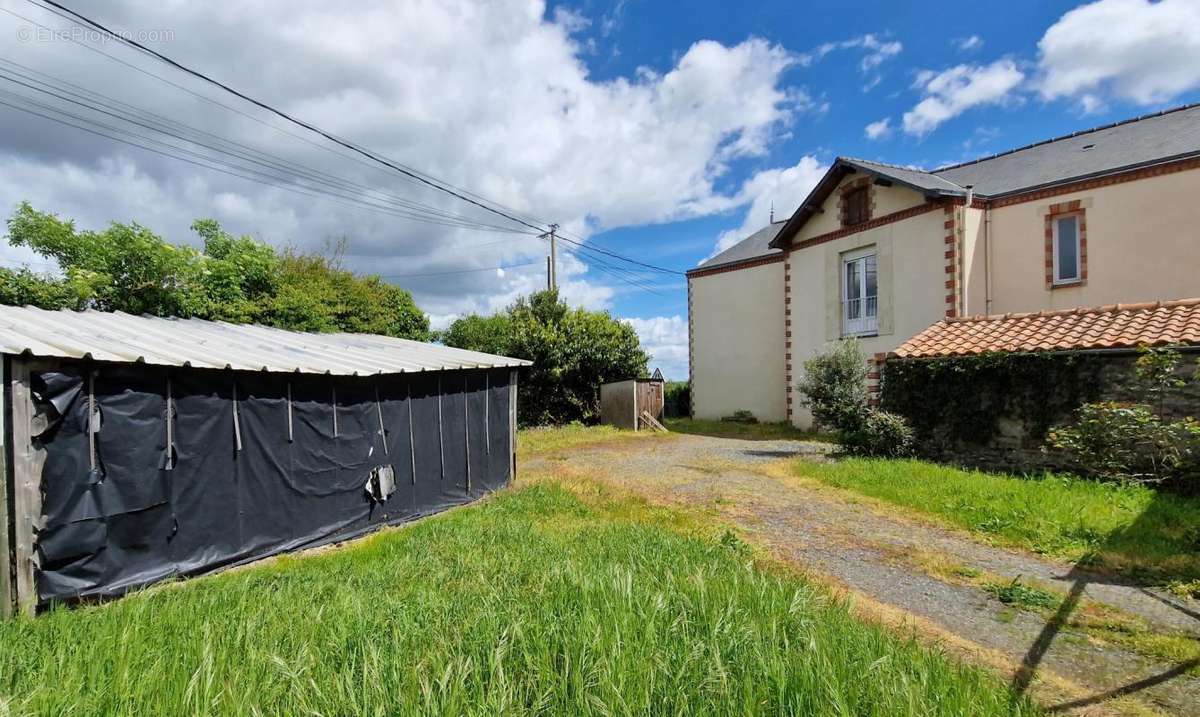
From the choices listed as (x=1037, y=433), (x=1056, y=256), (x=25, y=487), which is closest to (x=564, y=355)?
(x=1037, y=433)

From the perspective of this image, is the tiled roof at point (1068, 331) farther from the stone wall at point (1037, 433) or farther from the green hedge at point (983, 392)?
the stone wall at point (1037, 433)

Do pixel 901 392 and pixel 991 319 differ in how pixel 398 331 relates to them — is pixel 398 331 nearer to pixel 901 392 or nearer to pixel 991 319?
pixel 901 392

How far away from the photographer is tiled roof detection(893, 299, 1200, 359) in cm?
781

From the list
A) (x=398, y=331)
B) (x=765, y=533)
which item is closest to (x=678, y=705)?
(x=765, y=533)

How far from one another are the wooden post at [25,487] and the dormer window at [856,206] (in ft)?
49.1

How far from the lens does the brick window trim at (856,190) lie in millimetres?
13680

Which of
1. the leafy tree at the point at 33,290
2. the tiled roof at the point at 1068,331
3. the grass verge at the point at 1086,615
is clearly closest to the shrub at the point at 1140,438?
the tiled roof at the point at 1068,331

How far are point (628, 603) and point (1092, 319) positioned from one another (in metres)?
10.0

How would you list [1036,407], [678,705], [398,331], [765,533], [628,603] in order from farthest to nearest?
1. [398,331]
2. [1036,407]
3. [765,533]
4. [628,603]
5. [678,705]

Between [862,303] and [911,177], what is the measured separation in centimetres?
315

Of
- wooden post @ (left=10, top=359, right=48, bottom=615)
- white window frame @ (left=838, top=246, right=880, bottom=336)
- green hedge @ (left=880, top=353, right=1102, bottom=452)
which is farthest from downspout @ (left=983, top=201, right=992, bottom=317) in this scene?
wooden post @ (left=10, top=359, right=48, bottom=615)

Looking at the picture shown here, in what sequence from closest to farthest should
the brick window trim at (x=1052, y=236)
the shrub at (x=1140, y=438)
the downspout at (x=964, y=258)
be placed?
the shrub at (x=1140, y=438) < the brick window trim at (x=1052, y=236) < the downspout at (x=964, y=258)

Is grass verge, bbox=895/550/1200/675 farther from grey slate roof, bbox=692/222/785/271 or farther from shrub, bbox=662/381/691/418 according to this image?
shrub, bbox=662/381/691/418

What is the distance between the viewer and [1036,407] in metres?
8.66
